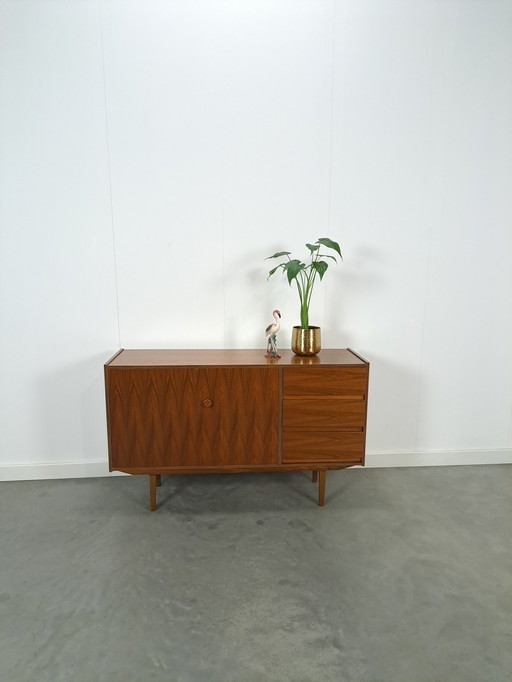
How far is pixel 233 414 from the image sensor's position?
2189 mm

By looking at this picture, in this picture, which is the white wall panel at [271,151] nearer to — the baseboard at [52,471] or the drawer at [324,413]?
the drawer at [324,413]

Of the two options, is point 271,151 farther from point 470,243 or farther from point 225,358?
Result: point 470,243

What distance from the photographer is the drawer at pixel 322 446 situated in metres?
2.23

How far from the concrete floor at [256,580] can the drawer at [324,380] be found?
61 cm

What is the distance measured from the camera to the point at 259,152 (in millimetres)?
2447

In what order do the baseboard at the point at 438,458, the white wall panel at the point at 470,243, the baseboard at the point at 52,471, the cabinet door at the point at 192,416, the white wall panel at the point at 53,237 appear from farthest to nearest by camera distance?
the baseboard at the point at 438,458 → the baseboard at the point at 52,471 → the white wall panel at the point at 470,243 → the white wall panel at the point at 53,237 → the cabinet door at the point at 192,416

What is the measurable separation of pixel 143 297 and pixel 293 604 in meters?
1.64

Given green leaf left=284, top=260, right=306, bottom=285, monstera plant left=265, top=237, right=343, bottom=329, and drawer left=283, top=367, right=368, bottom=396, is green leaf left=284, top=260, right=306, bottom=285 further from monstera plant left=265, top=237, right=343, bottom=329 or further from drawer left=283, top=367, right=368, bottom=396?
drawer left=283, top=367, right=368, bottom=396

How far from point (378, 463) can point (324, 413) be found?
78cm

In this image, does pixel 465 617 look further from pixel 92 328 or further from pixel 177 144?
pixel 177 144

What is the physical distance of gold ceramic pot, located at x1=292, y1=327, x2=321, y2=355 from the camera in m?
2.30

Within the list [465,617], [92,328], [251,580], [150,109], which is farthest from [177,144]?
[465,617]

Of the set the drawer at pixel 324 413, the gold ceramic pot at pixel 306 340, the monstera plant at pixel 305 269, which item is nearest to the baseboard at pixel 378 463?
the drawer at pixel 324 413

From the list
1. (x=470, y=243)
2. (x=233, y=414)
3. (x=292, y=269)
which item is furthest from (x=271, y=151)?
(x=233, y=414)
